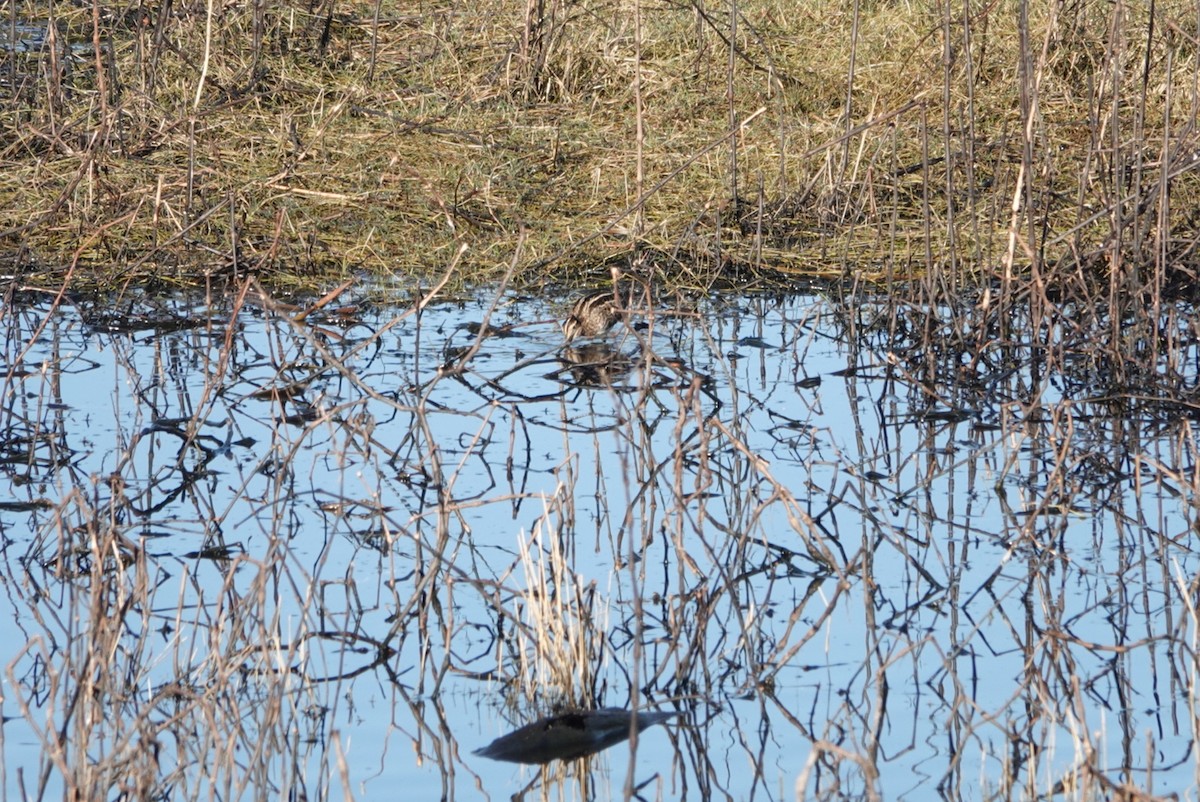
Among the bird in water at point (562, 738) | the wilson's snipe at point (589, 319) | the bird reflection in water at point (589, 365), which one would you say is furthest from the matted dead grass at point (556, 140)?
the bird in water at point (562, 738)

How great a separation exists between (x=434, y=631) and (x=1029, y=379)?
2.73m

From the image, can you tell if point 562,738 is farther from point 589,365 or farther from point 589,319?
point 589,319

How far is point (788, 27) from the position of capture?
35.7ft

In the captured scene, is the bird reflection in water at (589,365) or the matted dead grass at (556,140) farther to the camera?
the matted dead grass at (556,140)

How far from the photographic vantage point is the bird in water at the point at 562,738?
362 cm

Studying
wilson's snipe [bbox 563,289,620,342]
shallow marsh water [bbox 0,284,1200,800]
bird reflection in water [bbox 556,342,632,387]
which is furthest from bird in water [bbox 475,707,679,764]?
wilson's snipe [bbox 563,289,620,342]

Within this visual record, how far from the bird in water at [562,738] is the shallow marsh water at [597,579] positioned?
0.05m

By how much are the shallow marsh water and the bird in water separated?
51mm

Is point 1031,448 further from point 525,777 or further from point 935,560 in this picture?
point 525,777

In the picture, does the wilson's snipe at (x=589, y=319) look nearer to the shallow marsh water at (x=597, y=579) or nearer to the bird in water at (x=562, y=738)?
the shallow marsh water at (x=597, y=579)

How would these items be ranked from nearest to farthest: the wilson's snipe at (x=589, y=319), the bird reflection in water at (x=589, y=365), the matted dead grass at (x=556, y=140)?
the bird reflection in water at (x=589, y=365) < the wilson's snipe at (x=589, y=319) < the matted dead grass at (x=556, y=140)

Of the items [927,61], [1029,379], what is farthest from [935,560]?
[927,61]

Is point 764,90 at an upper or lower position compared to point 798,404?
upper

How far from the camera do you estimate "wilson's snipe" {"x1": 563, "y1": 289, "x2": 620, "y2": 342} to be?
264 inches
